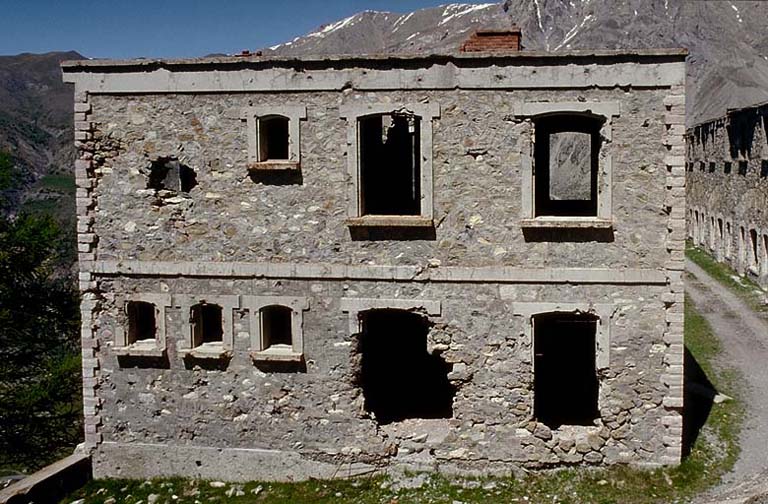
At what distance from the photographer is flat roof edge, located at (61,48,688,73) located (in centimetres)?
1095

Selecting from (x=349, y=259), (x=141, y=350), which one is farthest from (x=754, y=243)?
(x=141, y=350)

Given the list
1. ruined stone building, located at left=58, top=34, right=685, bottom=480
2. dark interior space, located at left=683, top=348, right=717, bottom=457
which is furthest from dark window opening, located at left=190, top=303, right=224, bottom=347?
dark interior space, located at left=683, top=348, right=717, bottom=457

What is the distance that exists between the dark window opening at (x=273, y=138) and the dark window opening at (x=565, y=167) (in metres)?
4.89

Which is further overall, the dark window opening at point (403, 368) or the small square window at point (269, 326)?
the dark window opening at point (403, 368)

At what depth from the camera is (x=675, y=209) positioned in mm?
11141

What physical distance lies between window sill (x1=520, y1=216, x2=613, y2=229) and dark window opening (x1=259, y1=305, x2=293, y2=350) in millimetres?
4272

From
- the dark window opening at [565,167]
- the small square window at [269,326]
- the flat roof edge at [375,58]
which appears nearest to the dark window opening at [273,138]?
the flat roof edge at [375,58]

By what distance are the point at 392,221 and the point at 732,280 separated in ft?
67.9

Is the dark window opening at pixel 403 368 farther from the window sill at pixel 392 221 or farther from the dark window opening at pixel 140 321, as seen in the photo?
the dark window opening at pixel 140 321

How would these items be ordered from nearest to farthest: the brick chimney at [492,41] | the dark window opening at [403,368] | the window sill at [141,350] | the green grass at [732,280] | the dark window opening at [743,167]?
1. the brick chimney at [492,41]
2. the window sill at [141,350]
3. the dark window opening at [403,368]
4. the green grass at [732,280]
5. the dark window opening at [743,167]

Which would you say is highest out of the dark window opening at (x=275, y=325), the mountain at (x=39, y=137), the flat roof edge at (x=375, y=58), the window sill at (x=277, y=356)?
the mountain at (x=39, y=137)

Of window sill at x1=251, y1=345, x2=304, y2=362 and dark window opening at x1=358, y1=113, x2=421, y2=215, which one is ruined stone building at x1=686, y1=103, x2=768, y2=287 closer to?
dark window opening at x1=358, y1=113, x2=421, y2=215

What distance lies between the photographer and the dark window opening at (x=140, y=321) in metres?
12.8

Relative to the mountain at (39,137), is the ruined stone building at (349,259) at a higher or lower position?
lower
